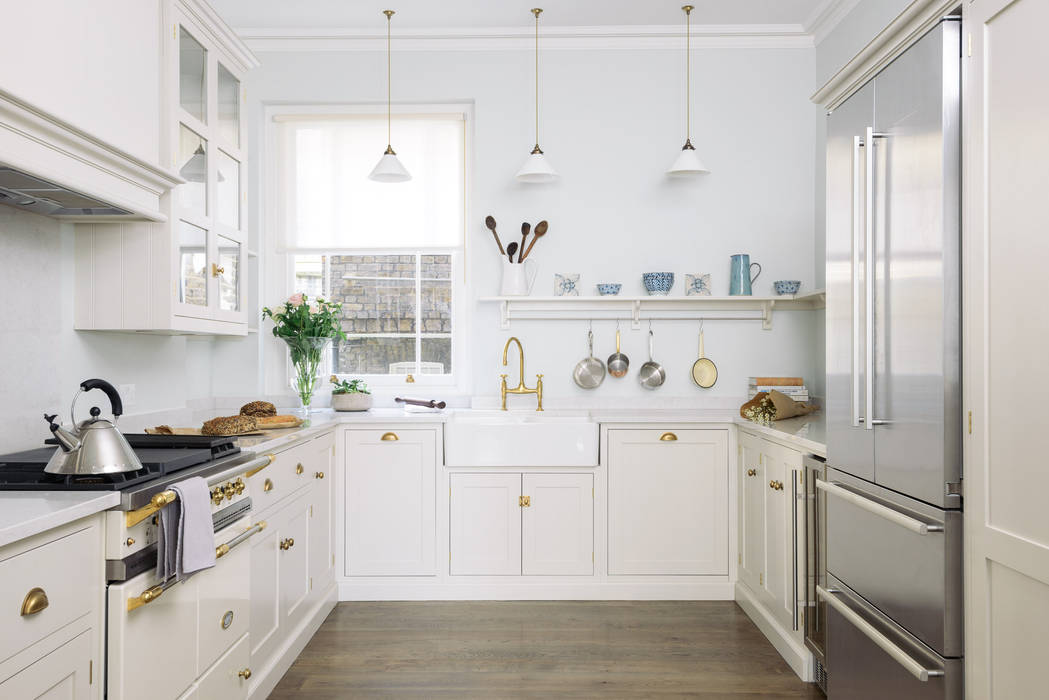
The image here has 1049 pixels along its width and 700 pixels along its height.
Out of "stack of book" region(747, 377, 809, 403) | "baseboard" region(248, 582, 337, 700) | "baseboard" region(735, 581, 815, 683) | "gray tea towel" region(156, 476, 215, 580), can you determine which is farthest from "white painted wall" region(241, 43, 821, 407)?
"gray tea towel" region(156, 476, 215, 580)

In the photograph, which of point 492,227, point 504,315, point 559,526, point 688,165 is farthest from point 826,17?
point 559,526

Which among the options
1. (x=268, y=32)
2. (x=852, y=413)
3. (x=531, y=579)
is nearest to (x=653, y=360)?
(x=531, y=579)

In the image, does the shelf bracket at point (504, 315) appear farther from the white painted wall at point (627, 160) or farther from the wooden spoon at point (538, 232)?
the wooden spoon at point (538, 232)

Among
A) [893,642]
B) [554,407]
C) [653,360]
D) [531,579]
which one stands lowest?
[531,579]

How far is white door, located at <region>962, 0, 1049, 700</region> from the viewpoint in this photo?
1449mm

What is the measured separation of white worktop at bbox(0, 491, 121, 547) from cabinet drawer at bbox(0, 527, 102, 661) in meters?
0.05

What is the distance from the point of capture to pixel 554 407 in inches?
157

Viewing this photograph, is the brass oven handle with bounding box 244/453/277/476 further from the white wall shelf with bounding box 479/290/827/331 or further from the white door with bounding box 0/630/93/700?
the white wall shelf with bounding box 479/290/827/331

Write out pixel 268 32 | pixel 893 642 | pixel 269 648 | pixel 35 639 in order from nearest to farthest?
pixel 35 639 → pixel 893 642 → pixel 269 648 → pixel 268 32

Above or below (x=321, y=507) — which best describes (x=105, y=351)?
above

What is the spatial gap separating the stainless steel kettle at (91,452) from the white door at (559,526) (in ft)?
7.02

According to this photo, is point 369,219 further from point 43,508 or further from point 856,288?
point 43,508

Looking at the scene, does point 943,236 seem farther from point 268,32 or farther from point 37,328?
point 268,32

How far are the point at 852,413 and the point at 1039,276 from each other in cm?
79
